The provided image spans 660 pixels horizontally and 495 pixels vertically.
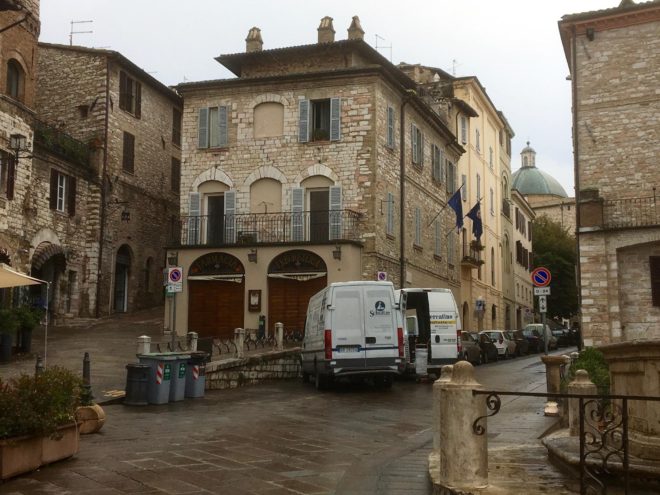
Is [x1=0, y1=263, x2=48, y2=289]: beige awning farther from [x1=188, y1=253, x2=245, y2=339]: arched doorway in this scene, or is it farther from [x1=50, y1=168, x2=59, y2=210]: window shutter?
[x1=50, y1=168, x2=59, y2=210]: window shutter

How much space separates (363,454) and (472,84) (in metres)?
36.5

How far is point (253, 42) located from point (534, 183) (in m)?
61.8

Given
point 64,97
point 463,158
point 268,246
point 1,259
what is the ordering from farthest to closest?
point 463,158 < point 64,97 < point 268,246 < point 1,259

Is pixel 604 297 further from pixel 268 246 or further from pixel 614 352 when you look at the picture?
pixel 614 352

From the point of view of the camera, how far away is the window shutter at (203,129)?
3114 centimetres

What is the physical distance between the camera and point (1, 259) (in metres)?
25.8

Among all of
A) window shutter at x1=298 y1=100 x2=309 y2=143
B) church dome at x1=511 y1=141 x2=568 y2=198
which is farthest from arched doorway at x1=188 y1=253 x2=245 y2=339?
church dome at x1=511 y1=141 x2=568 y2=198

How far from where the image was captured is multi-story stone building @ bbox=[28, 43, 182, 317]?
3014 centimetres

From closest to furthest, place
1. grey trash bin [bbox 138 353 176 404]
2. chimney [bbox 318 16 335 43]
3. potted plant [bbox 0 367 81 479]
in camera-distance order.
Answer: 1. potted plant [bbox 0 367 81 479]
2. grey trash bin [bbox 138 353 176 404]
3. chimney [bbox 318 16 335 43]

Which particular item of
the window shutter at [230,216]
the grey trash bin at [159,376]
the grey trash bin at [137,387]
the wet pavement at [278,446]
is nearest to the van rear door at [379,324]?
the wet pavement at [278,446]

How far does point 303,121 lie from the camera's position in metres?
30.1

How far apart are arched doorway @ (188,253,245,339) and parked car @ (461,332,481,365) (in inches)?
311

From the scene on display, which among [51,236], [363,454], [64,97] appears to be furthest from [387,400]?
[64,97]

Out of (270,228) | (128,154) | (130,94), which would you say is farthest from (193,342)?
(130,94)
